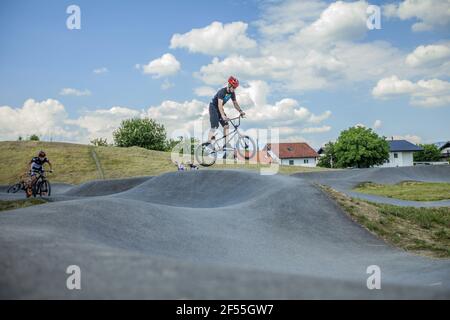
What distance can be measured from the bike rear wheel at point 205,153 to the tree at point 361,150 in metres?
71.5

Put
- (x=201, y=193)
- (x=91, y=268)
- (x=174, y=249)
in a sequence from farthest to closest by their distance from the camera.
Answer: (x=201, y=193) < (x=174, y=249) < (x=91, y=268)

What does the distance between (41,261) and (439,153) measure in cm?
14506

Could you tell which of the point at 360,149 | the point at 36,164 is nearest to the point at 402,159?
the point at 360,149

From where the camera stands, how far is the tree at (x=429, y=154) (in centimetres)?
12669

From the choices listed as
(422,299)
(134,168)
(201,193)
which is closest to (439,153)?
(134,168)

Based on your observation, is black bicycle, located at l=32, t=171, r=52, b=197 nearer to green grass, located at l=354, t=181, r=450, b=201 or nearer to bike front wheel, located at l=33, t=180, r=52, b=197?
bike front wheel, located at l=33, t=180, r=52, b=197

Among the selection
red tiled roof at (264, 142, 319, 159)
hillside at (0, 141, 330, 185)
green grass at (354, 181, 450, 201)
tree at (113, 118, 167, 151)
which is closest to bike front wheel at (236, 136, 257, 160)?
green grass at (354, 181, 450, 201)

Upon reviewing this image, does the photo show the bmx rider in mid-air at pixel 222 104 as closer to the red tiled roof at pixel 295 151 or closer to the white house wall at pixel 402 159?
the red tiled roof at pixel 295 151

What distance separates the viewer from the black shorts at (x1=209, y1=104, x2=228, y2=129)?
16.8 metres

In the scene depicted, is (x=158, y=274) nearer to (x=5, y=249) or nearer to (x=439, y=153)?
(x=5, y=249)

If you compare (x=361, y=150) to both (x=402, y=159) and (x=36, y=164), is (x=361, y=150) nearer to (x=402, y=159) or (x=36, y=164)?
(x=402, y=159)

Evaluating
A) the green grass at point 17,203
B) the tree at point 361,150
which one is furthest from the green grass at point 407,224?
the tree at point 361,150
